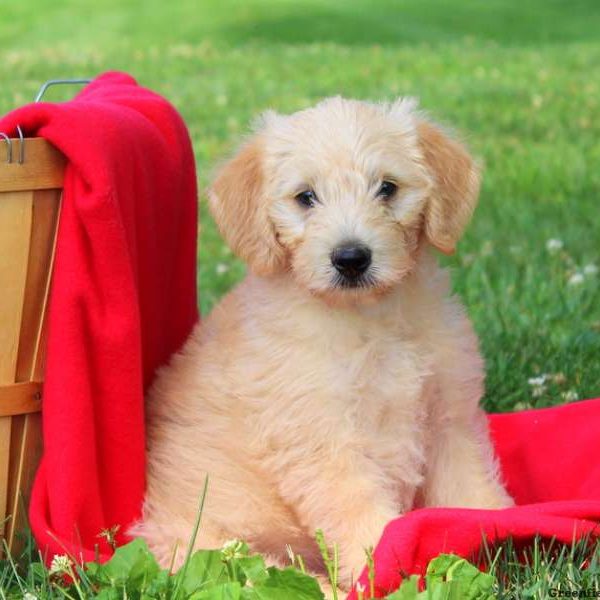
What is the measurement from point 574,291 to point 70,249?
3393 millimetres

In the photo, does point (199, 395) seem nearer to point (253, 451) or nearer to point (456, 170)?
point (253, 451)

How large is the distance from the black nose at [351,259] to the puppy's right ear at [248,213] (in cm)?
26

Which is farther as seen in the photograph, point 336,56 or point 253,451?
point 336,56

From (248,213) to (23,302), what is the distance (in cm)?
73

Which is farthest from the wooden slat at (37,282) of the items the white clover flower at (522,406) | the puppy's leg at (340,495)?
the white clover flower at (522,406)

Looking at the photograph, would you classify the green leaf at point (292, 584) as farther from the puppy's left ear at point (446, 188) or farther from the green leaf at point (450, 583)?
the puppy's left ear at point (446, 188)

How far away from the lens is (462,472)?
3.93 m

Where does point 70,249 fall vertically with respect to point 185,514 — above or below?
above

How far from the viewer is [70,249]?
3.60 m

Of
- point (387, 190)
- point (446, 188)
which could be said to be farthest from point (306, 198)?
point (446, 188)

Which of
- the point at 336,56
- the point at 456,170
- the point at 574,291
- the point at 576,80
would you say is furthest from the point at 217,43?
the point at 456,170

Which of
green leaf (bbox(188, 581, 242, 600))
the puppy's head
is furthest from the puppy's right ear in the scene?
green leaf (bbox(188, 581, 242, 600))

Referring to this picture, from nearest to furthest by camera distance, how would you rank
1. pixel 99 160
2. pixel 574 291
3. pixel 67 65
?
pixel 99 160 → pixel 574 291 → pixel 67 65

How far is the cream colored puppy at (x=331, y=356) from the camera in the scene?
3590 mm
